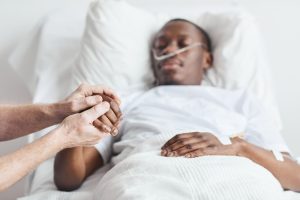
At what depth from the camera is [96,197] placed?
1217 millimetres

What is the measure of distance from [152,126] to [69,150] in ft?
0.97

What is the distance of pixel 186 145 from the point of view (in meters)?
1.27

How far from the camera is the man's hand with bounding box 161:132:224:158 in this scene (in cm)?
125

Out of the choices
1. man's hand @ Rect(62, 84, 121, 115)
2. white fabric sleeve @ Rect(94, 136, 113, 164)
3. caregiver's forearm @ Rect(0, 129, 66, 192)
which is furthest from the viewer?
white fabric sleeve @ Rect(94, 136, 113, 164)

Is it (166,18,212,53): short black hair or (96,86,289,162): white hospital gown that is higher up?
(166,18,212,53): short black hair

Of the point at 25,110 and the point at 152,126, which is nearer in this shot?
the point at 25,110

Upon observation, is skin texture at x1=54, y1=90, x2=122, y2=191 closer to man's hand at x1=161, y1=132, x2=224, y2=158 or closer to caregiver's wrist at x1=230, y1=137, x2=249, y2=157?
man's hand at x1=161, y1=132, x2=224, y2=158

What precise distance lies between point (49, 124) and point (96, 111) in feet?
0.70

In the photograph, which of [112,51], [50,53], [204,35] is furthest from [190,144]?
[50,53]

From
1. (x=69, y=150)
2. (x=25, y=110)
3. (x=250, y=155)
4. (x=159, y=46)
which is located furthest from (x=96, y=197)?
(x=159, y=46)

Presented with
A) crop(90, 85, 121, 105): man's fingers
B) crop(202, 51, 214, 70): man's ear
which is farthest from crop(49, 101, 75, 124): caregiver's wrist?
crop(202, 51, 214, 70): man's ear

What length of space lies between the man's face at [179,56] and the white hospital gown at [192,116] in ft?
0.22

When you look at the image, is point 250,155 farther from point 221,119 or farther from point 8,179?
point 8,179

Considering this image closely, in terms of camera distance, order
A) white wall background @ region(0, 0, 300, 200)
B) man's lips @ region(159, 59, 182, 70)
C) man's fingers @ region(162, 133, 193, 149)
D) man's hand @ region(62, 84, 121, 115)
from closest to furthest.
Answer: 1. man's hand @ region(62, 84, 121, 115)
2. man's fingers @ region(162, 133, 193, 149)
3. man's lips @ region(159, 59, 182, 70)
4. white wall background @ region(0, 0, 300, 200)
